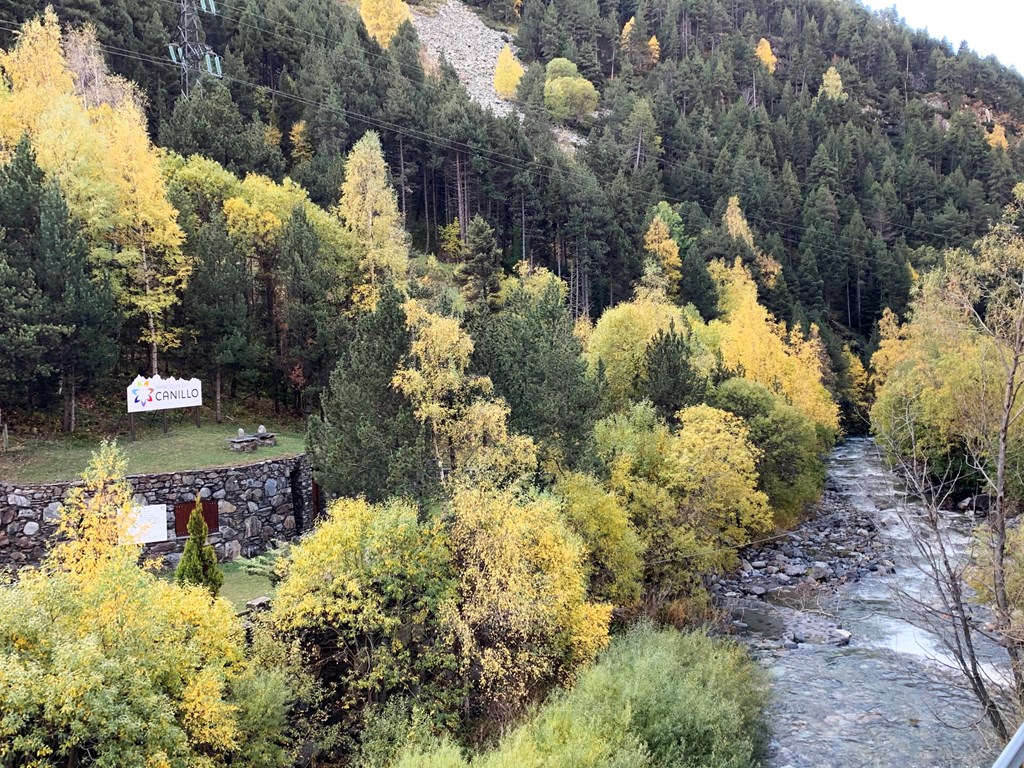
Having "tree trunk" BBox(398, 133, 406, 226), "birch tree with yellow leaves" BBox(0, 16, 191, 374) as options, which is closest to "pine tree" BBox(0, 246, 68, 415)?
"birch tree with yellow leaves" BBox(0, 16, 191, 374)

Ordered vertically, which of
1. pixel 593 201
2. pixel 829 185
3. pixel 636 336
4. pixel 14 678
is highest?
pixel 829 185

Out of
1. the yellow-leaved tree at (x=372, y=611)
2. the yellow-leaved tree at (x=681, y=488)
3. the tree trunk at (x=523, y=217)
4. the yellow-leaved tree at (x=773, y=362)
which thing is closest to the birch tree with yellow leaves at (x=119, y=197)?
the yellow-leaved tree at (x=372, y=611)

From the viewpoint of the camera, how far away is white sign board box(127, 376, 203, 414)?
90.6 ft

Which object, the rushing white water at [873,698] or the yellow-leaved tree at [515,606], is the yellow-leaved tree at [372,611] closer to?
the yellow-leaved tree at [515,606]

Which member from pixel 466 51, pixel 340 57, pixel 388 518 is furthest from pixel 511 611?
pixel 466 51

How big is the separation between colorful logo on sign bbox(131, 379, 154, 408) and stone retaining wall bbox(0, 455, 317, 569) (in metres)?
3.75

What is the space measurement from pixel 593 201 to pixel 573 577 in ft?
171

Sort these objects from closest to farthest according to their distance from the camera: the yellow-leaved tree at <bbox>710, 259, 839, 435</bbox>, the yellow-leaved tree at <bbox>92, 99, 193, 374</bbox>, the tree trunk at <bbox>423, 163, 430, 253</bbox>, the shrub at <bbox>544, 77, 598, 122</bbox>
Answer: the yellow-leaved tree at <bbox>92, 99, 193, 374</bbox> → the yellow-leaved tree at <bbox>710, 259, 839, 435</bbox> → the tree trunk at <bbox>423, 163, 430, 253</bbox> → the shrub at <bbox>544, 77, 598, 122</bbox>

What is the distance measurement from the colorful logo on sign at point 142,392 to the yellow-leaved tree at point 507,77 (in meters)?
96.6

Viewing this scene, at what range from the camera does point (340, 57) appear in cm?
6862

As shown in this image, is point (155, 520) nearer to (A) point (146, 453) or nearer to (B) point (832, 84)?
(A) point (146, 453)

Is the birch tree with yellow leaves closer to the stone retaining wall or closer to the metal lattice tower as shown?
the stone retaining wall

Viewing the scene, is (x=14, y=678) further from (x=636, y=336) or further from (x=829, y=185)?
(x=829, y=185)

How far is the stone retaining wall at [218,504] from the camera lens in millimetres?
23438
